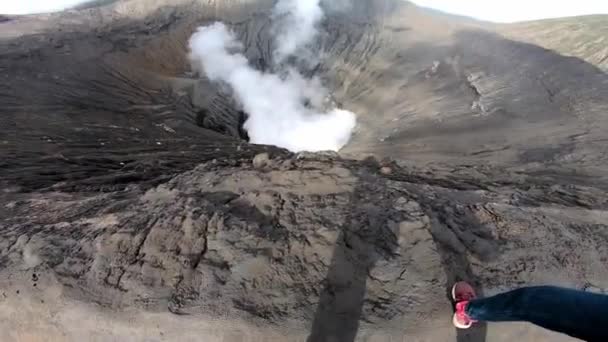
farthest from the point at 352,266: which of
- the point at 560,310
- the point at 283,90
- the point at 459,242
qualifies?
the point at 283,90

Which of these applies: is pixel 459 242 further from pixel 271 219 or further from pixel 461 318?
pixel 271 219

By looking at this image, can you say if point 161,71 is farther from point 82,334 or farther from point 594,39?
point 594,39

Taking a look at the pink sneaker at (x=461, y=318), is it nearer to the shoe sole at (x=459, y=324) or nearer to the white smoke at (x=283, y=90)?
the shoe sole at (x=459, y=324)

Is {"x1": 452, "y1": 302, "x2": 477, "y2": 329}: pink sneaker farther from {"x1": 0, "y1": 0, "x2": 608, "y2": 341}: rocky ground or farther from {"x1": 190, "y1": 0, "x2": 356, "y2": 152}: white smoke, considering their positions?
{"x1": 190, "y1": 0, "x2": 356, "y2": 152}: white smoke

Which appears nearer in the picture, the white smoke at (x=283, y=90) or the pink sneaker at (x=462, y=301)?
the pink sneaker at (x=462, y=301)

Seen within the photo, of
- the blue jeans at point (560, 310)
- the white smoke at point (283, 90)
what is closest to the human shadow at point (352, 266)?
the blue jeans at point (560, 310)

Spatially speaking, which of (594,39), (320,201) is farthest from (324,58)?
(320,201)
